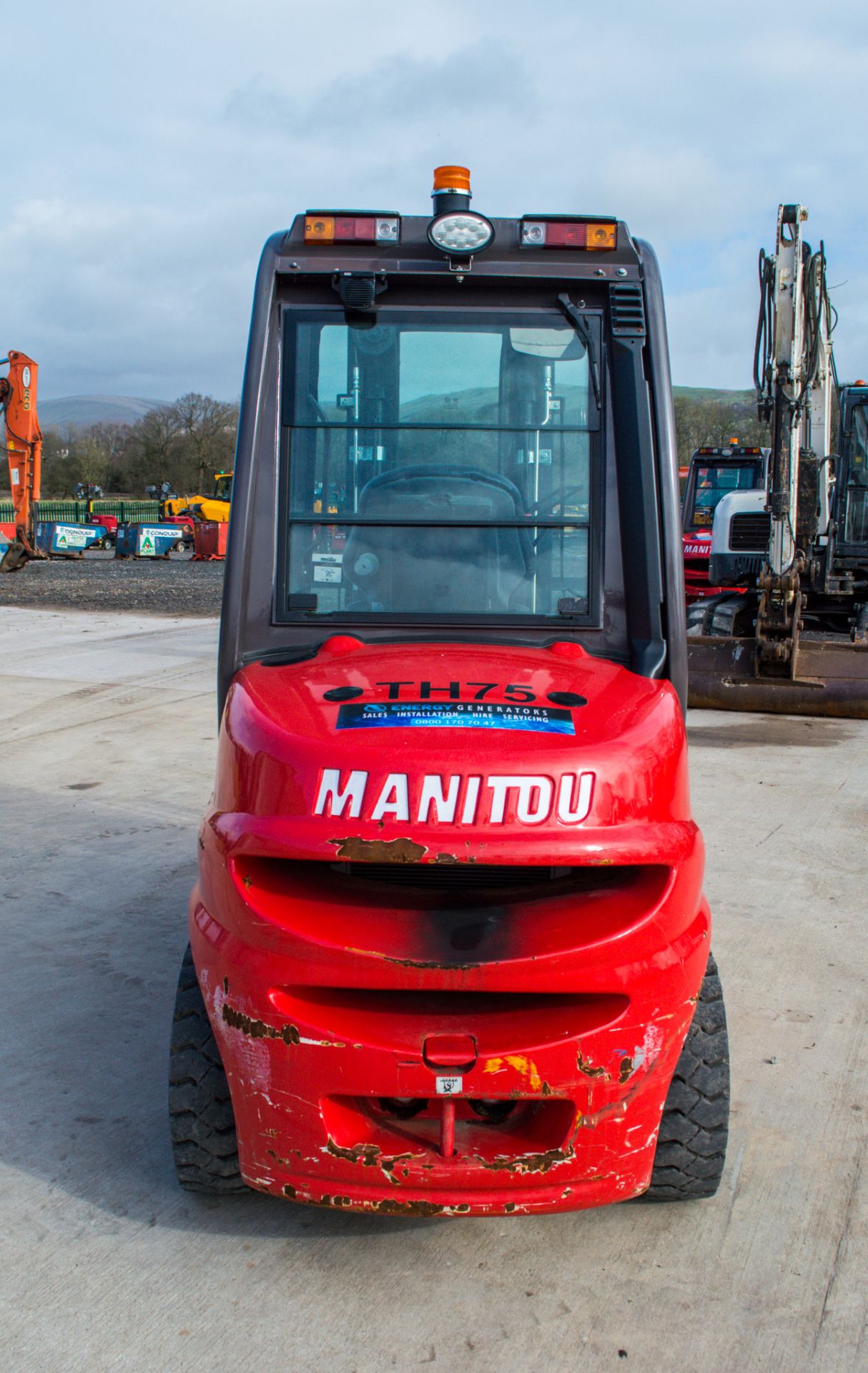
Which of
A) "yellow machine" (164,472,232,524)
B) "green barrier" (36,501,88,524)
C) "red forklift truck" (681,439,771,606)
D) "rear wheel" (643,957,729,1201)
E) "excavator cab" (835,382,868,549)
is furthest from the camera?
"green barrier" (36,501,88,524)

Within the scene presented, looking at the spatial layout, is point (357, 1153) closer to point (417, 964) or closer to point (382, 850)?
point (417, 964)

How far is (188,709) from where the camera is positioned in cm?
916

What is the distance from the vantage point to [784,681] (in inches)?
363

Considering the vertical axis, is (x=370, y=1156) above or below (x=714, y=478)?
below

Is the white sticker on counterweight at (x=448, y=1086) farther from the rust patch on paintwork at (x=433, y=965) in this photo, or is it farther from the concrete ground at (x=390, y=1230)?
the concrete ground at (x=390, y=1230)

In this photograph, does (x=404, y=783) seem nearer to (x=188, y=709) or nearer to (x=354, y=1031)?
(x=354, y=1031)

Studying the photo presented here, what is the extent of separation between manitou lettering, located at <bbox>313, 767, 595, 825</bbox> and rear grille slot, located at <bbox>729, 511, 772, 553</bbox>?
32.9 ft

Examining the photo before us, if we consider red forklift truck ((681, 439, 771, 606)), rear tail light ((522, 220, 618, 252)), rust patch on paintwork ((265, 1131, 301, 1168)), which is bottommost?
rust patch on paintwork ((265, 1131, 301, 1168))

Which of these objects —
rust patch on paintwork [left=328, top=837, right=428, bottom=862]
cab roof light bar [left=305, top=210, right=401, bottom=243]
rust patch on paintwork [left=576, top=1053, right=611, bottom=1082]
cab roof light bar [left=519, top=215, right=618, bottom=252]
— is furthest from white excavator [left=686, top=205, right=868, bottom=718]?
rust patch on paintwork [left=328, top=837, right=428, bottom=862]

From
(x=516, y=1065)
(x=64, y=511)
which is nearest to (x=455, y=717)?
(x=516, y=1065)

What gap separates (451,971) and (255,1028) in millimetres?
419

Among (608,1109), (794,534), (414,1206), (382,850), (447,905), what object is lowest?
(414,1206)

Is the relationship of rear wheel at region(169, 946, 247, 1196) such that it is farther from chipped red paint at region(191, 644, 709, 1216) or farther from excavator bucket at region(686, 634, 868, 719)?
excavator bucket at region(686, 634, 868, 719)

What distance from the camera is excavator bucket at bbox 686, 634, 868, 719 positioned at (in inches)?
358
